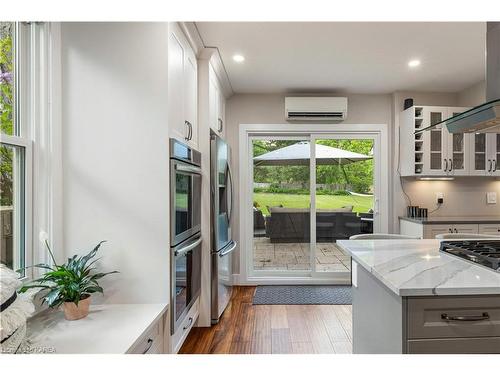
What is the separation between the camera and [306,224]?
4086 millimetres

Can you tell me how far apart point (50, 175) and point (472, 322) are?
2083mm

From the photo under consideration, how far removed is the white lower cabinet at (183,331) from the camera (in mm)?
1862

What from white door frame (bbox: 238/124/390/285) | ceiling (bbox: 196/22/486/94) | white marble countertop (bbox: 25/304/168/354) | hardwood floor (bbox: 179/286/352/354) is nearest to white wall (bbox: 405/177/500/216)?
white door frame (bbox: 238/124/390/285)

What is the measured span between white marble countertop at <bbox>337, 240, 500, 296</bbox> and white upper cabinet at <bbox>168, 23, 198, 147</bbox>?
1.35 metres

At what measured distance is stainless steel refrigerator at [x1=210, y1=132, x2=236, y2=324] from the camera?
2713 mm

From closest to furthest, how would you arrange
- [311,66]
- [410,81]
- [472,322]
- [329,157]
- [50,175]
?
1. [472,322]
2. [50,175]
3. [311,66]
4. [410,81]
5. [329,157]

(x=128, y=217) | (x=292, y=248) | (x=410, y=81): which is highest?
(x=410, y=81)

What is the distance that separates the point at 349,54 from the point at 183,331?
2778mm

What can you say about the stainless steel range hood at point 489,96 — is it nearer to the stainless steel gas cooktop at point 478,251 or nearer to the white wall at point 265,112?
the stainless steel gas cooktop at point 478,251

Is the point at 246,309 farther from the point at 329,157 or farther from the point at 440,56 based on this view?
the point at 440,56

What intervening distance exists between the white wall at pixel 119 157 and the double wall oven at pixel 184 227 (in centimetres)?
6
